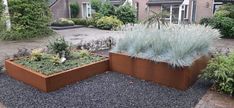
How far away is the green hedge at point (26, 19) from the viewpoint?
1063 cm

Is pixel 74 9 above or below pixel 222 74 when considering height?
above

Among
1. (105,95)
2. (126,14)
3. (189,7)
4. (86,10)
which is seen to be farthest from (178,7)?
(105,95)

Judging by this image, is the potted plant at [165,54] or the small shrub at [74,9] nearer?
the potted plant at [165,54]

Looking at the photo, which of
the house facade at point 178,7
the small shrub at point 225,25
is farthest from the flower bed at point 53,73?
the house facade at point 178,7

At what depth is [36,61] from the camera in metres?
5.13

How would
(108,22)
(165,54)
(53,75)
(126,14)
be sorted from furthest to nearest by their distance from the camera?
(126,14)
(108,22)
(165,54)
(53,75)

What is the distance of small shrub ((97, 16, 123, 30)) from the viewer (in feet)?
50.4

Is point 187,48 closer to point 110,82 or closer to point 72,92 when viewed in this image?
point 110,82

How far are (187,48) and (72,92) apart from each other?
2439mm

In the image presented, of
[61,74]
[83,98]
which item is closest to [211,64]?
[83,98]

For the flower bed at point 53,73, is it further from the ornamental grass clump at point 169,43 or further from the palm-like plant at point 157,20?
the palm-like plant at point 157,20

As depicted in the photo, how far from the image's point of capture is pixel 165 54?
442 centimetres

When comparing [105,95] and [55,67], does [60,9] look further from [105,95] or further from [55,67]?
[105,95]

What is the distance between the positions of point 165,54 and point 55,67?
7.78ft
